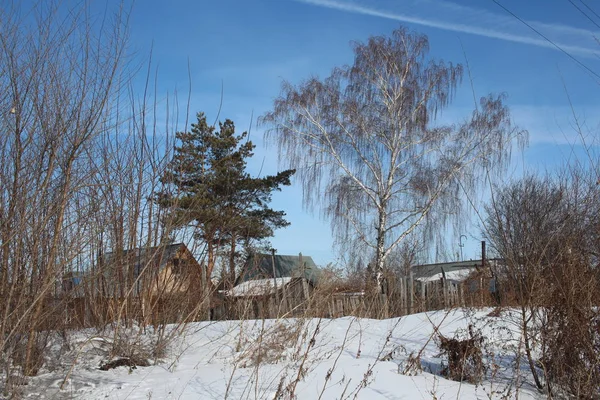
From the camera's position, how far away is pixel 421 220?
53.9 feet

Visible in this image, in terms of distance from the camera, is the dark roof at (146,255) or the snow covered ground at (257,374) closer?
the snow covered ground at (257,374)

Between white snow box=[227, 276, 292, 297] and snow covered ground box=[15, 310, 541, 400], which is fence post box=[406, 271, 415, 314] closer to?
white snow box=[227, 276, 292, 297]

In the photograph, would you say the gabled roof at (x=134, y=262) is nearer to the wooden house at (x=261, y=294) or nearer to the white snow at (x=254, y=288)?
the wooden house at (x=261, y=294)

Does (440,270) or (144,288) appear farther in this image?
(440,270)

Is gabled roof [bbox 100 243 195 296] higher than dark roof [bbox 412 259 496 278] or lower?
lower

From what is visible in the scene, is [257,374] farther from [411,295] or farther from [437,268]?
[437,268]

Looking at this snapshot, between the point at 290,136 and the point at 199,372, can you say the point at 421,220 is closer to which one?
the point at 290,136

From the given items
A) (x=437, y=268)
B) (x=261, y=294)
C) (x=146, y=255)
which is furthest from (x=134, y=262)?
(x=437, y=268)

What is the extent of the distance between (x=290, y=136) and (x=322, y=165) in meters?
1.29

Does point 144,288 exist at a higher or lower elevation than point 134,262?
lower

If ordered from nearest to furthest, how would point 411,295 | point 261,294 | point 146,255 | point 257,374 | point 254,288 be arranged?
point 257,374 < point 146,255 < point 254,288 < point 261,294 < point 411,295

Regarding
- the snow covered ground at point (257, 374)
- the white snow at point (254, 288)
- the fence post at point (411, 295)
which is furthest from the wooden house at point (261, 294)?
the fence post at point (411, 295)

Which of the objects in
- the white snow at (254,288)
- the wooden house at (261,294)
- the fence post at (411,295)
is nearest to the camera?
the wooden house at (261,294)

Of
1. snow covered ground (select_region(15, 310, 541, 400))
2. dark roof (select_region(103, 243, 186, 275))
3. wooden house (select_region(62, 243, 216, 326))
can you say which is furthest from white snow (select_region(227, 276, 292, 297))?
dark roof (select_region(103, 243, 186, 275))
